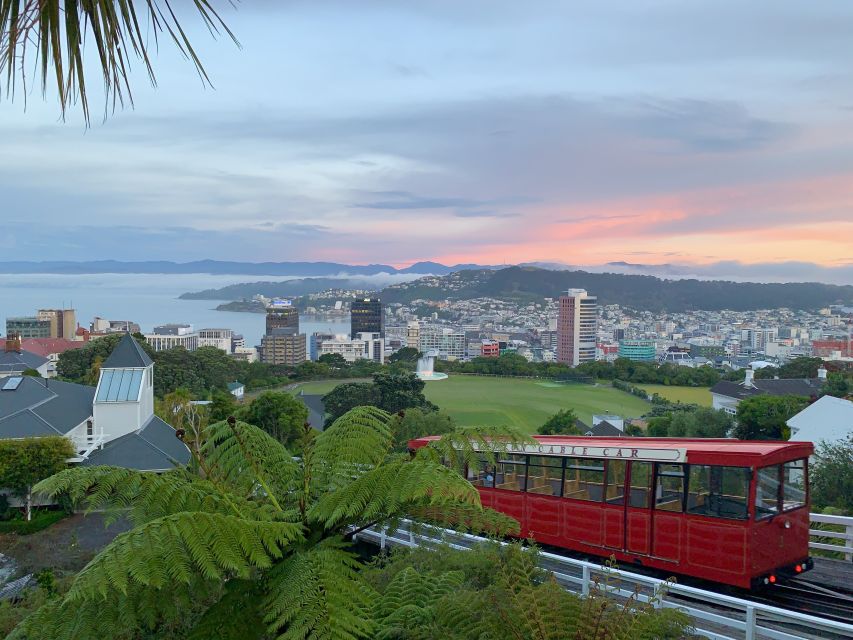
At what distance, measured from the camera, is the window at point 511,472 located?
966 cm

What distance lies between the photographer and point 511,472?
9.77 metres

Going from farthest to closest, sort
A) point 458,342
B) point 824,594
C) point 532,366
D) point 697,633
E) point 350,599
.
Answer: point 458,342, point 532,366, point 824,594, point 697,633, point 350,599

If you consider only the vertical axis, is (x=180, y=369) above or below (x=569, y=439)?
below

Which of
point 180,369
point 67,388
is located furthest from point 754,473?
point 180,369

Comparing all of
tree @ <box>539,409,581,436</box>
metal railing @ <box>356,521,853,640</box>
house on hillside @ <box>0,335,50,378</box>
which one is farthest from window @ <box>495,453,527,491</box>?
house on hillside @ <box>0,335,50,378</box>

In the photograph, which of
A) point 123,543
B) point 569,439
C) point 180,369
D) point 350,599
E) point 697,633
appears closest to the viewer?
point 123,543

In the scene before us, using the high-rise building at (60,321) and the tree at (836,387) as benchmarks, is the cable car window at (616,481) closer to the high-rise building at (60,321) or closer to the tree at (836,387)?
the tree at (836,387)

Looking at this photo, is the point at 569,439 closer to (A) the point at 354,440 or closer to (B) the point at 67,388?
(A) the point at 354,440

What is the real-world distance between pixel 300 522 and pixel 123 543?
1112 mm

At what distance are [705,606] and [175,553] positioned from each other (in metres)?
5.53

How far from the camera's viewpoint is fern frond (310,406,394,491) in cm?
491

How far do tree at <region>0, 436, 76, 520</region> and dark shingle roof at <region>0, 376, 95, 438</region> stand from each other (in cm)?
165

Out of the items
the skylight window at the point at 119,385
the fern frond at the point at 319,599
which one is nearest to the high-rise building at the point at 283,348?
the skylight window at the point at 119,385

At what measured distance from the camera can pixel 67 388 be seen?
23.0 metres
